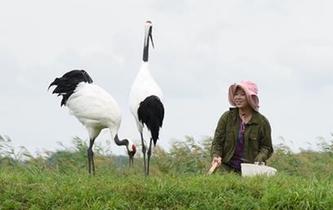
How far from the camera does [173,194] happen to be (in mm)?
7449

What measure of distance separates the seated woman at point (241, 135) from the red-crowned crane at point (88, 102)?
9.69 feet

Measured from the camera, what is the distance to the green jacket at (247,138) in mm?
8641

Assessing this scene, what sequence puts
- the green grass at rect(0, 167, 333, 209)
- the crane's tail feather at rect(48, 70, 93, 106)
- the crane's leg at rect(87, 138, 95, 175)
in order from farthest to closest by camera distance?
1. the crane's tail feather at rect(48, 70, 93, 106)
2. the crane's leg at rect(87, 138, 95, 175)
3. the green grass at rect(0, 167, 333, 209)

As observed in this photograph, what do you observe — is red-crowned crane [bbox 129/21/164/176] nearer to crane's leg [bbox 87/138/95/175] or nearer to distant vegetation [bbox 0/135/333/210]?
crane's leg [bbox 87/138/95/175]

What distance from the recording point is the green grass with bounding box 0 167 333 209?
7.23 m

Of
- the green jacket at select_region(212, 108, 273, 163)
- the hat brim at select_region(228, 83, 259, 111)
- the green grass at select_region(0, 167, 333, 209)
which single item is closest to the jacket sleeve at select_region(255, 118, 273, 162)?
the green jacket at select_region(212, 108, 273, 163)

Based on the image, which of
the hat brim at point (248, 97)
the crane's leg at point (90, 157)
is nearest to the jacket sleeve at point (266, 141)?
the hat brim at point (248, 97)

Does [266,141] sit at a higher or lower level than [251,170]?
higher

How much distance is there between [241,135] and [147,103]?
2.84 meters

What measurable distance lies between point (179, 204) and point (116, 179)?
1.14 meters

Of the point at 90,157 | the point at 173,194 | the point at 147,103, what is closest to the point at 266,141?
the point at 173,194

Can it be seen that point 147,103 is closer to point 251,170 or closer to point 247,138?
point 247,138

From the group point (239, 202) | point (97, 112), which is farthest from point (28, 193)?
point (97, 112)

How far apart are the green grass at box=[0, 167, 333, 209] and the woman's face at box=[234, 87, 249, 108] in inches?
36.2
